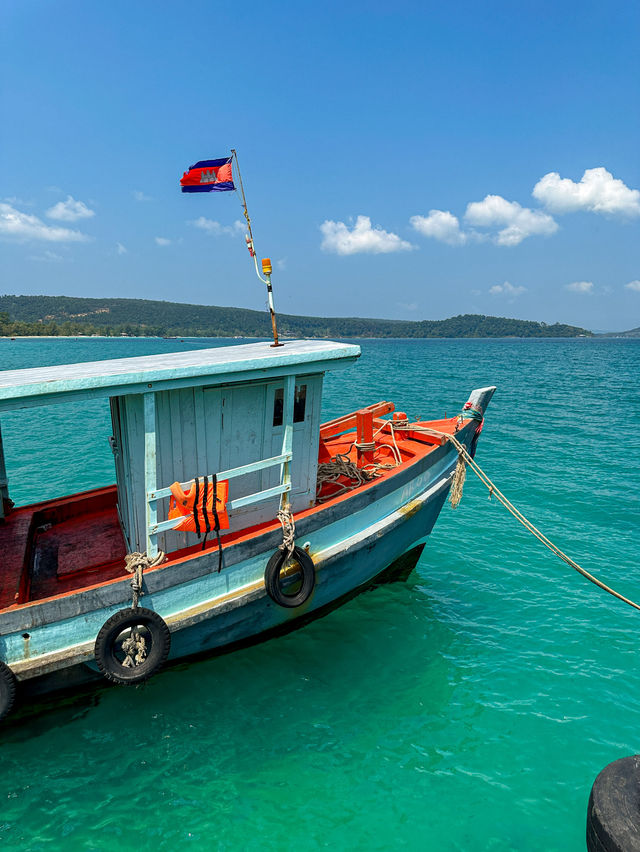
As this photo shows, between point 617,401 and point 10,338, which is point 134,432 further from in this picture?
point 10,338

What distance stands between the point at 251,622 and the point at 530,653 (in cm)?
383

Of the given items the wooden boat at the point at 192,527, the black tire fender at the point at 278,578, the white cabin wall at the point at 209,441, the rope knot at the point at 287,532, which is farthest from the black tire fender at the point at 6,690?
the rope knot at the point at 287,532

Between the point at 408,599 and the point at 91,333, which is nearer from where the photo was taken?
the point at 408,599

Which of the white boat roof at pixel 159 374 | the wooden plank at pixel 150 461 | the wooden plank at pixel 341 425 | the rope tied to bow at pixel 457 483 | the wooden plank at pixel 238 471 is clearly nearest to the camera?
the white boat roof at pixel 159 374

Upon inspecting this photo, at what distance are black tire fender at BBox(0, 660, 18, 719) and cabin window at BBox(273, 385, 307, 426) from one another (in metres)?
3.43

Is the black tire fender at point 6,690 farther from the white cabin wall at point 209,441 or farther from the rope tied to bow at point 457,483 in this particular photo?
the rope tied to bow at point 457,483

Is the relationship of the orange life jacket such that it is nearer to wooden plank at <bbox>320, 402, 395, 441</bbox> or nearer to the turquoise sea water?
the turquoise sea water

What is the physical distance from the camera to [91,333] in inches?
6442

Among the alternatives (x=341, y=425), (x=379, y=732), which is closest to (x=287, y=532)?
(x=379, y=732)

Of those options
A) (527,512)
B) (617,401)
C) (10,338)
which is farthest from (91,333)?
(527,512)

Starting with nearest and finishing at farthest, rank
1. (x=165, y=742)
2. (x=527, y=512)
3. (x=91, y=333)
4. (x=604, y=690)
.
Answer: (x=165, y=742)
(x=604, y=690)
(x=527, y=512)
(x=91, y=333)

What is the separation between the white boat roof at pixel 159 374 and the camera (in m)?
4.39

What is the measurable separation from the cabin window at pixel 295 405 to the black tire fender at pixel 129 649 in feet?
8.04

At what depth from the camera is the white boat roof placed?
439cm
